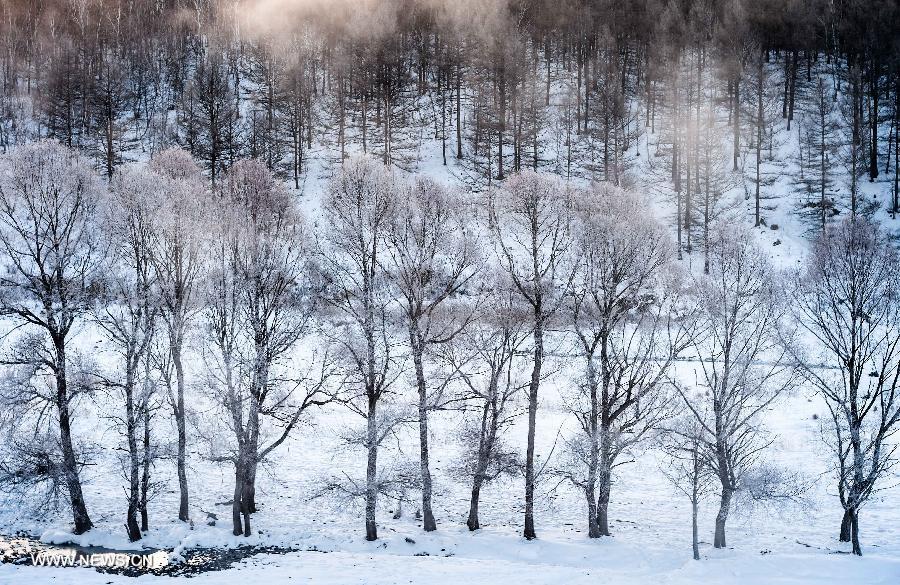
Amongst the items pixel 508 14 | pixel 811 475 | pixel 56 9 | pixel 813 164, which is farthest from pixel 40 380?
pixel 56 9

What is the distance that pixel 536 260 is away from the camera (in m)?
19.7

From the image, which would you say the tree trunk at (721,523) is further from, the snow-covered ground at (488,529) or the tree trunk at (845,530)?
the tree trunk at (845,530)

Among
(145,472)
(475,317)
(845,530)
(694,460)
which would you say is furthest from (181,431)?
(845,530)

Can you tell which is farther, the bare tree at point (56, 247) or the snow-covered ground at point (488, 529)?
the bare tree at point (56, 247)

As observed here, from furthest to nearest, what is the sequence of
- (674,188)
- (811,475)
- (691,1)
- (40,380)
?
(691,1) < (674,188) < (40,380) < (811,475)

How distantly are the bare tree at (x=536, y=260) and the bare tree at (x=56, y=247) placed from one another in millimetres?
14178

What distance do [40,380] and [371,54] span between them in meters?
50.4

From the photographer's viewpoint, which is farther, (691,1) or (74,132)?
(691,1)

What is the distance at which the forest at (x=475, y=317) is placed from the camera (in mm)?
18422

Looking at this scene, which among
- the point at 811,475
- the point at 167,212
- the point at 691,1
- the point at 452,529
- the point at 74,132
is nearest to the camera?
the point at 167,212

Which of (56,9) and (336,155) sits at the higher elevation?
(56,9)

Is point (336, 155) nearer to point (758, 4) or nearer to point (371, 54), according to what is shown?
point (371, 54)

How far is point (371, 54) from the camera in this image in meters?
64.6

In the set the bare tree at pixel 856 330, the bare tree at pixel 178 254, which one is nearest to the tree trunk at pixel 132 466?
the bare tree at pixel 178 254
